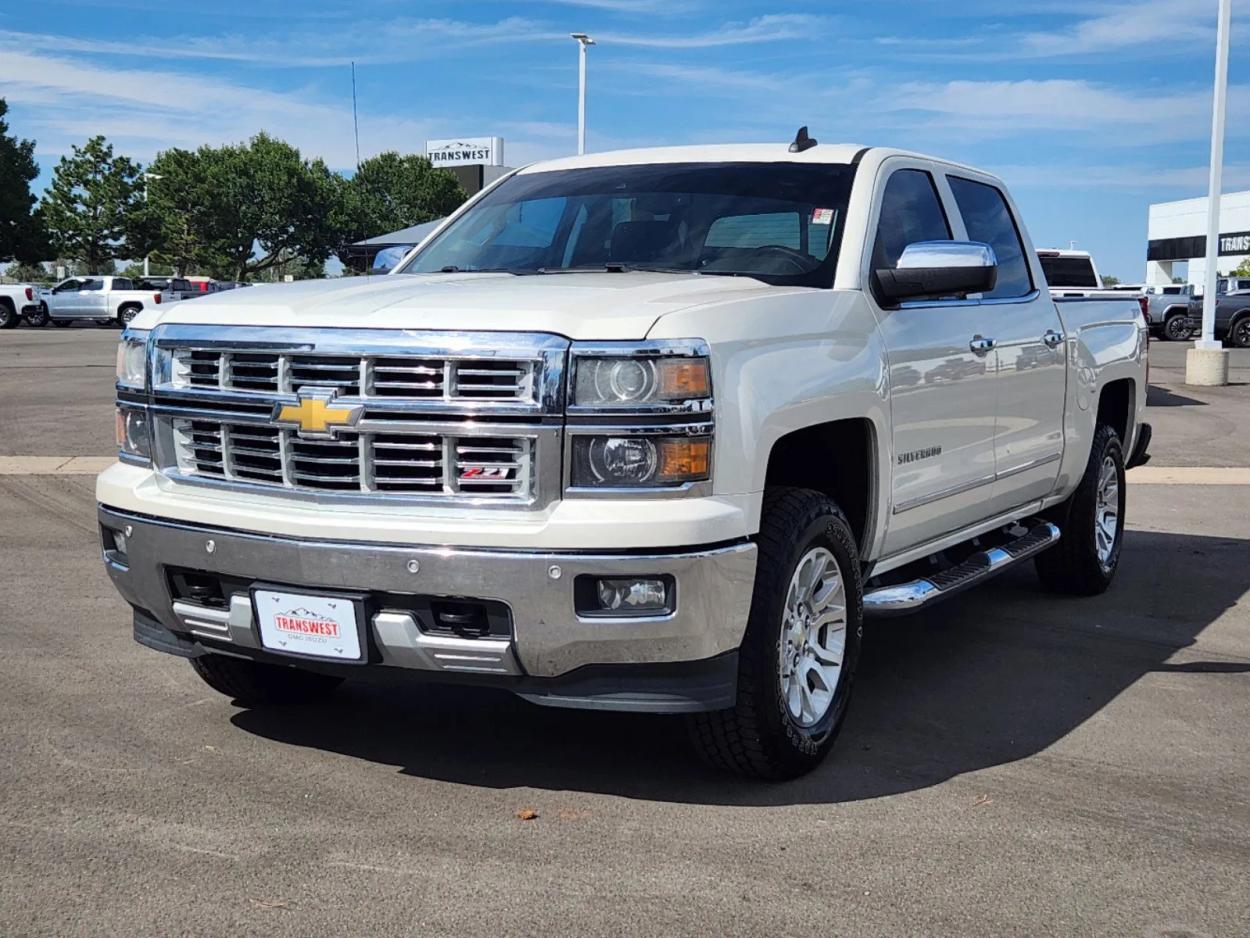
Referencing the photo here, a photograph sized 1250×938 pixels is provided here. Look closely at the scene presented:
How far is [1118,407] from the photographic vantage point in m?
7.69

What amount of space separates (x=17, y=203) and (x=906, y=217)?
196 feet

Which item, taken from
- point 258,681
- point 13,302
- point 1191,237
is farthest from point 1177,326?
point 1191,237

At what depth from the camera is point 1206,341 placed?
22.4m

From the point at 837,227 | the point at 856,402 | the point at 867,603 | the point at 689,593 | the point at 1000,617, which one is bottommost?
the point at 1000,617

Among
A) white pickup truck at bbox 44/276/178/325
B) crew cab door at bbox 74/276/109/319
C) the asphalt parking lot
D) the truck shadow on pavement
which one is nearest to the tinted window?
the truck shadow on pavement

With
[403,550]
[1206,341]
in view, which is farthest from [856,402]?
[1206,341]

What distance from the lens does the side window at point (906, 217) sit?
5.13 meters

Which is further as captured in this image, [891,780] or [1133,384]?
[1133,384]

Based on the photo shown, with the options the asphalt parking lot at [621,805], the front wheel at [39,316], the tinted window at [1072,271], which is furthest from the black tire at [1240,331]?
the front wheel at [39,316]

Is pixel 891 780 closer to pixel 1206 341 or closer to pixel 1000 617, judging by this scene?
pixel 1000 617

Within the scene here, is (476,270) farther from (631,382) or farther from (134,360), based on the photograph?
(631,382)

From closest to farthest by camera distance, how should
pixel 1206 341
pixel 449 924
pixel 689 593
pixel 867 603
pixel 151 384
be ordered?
1. pixel 449 924
2. pixel 689 593
3. pixel 151 384
4. pixel 867 603
5. pixel 1206 341

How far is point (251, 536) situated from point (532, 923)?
4.39 ft

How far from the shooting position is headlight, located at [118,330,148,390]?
14.1ft
